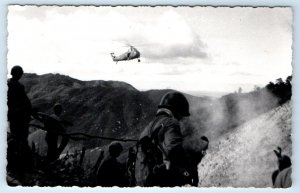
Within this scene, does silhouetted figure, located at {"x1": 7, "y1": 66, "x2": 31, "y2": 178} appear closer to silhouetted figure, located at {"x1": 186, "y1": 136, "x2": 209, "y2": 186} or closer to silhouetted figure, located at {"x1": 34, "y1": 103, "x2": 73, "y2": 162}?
silhouetted figure, located at {"x1": 34, "y1": 103, "x2": 73, "y2": 162}

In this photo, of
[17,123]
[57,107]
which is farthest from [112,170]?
Answer: [17,123]

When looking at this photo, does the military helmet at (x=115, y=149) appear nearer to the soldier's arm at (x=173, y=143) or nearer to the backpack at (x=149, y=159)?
the backpack at (x=149, y=159)

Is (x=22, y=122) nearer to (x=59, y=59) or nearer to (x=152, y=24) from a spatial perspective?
(x=59, y=59)

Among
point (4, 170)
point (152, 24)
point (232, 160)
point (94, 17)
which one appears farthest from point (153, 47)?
point (4, 170)

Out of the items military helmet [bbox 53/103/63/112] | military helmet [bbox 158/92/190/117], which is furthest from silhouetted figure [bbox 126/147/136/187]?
military helmet [bbox 53/103/63/112]

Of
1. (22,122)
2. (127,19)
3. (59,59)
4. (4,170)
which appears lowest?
(4,170)

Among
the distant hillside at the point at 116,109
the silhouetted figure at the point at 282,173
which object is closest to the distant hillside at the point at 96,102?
the distant hillside at the point at 116,109
